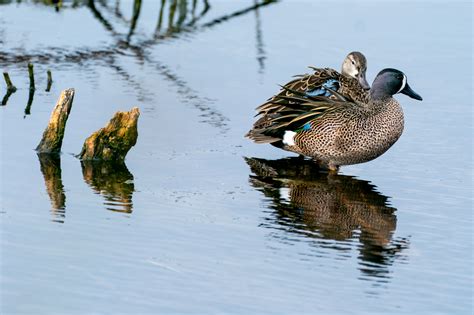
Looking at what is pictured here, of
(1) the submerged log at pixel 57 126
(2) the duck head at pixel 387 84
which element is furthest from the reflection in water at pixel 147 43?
(2) the duck head at pixel 387 84

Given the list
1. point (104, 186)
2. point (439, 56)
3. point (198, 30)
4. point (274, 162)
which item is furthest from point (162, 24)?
point (104, 186)

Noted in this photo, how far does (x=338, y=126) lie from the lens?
1243 cm

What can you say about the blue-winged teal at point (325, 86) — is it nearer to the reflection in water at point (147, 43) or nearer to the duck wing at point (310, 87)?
the duck wing at point (310, 87)

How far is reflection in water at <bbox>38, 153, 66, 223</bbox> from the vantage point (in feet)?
34.4

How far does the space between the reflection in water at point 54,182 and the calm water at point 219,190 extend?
0.03 m

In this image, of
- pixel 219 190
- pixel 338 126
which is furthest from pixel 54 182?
pixel 338 126

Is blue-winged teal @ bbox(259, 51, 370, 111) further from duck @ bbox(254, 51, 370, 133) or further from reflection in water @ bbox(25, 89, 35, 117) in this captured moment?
reflection in water @ bbox(25, 89, 35, 117)

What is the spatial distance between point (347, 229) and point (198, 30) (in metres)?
9.59

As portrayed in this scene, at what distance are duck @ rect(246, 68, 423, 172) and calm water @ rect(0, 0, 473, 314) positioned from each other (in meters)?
0.26

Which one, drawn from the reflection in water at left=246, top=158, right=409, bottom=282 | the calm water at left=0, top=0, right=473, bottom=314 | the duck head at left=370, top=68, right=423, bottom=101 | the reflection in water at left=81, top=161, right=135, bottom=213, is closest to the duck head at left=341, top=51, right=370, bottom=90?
the calm water at left=0, top=0, right=473, bottom=314

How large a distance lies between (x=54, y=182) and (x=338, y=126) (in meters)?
2.97

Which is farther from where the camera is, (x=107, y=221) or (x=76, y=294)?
(x=107, y=221)

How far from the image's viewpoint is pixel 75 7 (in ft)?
68.4

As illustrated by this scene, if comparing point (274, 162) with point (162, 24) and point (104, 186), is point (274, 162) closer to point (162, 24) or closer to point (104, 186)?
point (104, 186)
